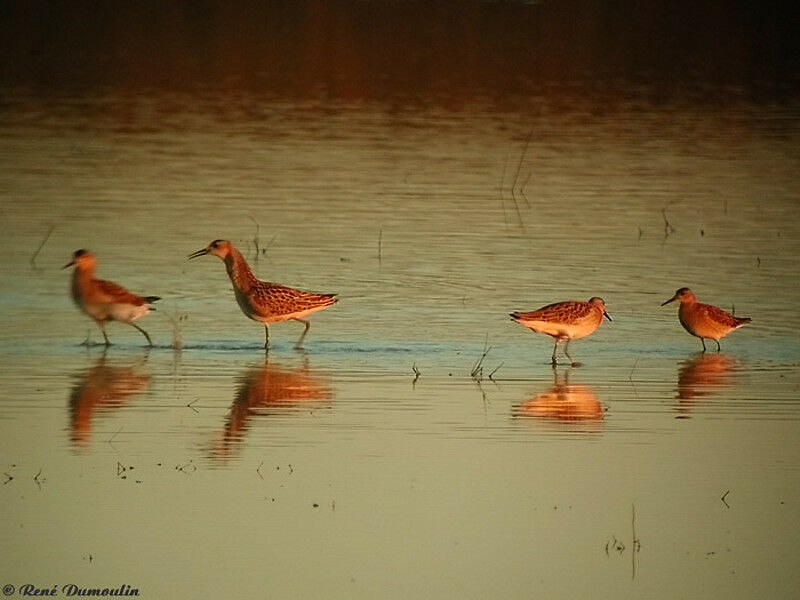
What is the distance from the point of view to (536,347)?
45.8 feet

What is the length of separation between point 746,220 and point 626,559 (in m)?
11.6

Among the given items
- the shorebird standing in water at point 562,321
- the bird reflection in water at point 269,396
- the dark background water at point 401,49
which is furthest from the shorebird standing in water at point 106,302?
the dark background water at point 401,49

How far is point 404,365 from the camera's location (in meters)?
12.8

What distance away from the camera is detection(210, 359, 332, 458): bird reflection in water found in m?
10.6

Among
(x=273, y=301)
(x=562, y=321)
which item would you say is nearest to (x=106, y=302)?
(x=273, y=301)

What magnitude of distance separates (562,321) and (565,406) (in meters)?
1.93

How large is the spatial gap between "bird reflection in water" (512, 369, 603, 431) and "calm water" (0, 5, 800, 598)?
37 mm

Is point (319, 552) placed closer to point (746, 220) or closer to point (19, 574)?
point (19, 574)

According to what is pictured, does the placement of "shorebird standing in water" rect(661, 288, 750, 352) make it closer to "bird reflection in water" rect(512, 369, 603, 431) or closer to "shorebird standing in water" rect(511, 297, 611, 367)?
"shorebird standing in water" rect(511, 297, 611, 367)

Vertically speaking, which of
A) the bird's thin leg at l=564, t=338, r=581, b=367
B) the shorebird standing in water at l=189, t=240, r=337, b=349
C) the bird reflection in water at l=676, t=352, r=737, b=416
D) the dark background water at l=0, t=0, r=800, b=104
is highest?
the dark background water at l=0, t=0, r=800, b=104

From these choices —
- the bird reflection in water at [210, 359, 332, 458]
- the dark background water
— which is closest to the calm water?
the bird reflection in water at [210, 359, 332, 458]

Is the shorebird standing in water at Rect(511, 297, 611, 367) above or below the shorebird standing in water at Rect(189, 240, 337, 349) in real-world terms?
below

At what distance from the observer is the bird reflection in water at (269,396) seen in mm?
10641

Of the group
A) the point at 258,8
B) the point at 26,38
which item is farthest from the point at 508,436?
the point at 258,8
